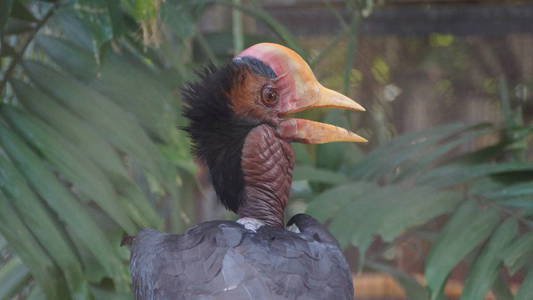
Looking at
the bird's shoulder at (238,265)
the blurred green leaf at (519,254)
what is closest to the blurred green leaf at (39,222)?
the bird's shoulder at (238,265)

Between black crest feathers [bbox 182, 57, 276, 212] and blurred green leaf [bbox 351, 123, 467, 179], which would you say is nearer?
black crest feathers [bbox 182, 57, 276, 212]

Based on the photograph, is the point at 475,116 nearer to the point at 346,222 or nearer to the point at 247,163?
the point at 346,222

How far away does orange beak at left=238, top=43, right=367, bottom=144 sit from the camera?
4.16 ft

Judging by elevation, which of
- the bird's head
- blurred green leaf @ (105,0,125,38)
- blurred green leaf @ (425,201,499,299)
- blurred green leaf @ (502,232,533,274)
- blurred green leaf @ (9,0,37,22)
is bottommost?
blurred green leaf @ (502,232,533,274)

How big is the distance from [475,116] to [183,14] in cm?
144

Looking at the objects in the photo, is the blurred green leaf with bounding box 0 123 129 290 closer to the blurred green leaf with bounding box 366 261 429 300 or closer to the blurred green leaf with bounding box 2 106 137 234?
the blurred green leaf with bounding box 2 106 137 234

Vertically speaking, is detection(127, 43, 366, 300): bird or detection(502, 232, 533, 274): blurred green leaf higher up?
detection(127, 43, 366, 300): bird

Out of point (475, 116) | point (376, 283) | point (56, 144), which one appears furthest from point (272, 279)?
point (475, 116)

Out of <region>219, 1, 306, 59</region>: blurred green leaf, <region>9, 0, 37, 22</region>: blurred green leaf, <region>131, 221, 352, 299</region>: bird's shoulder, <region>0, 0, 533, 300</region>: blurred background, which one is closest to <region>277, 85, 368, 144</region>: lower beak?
<region>131, 221, 352, 299</region>: bird's shoulder

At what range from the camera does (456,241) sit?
1.62 m

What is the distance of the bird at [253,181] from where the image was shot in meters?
1.16

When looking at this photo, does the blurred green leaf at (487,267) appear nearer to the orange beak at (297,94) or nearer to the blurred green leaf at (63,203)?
the orange beak at (297,94)

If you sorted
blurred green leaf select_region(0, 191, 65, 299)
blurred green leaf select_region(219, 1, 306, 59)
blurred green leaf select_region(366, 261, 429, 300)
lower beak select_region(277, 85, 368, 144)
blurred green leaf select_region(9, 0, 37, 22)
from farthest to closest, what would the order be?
blurred green leaf select_region(366, 261, 429, 300), blurred green leaf select_region(219, 1, 306, 59), blurred green leaf select_region(9, 0, 37, 22), blurred green leaf select_region(0, 191, 65, 299), lower beak select_region(277, 85, 368, 144)

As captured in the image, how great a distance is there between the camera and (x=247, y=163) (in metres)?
1.28
